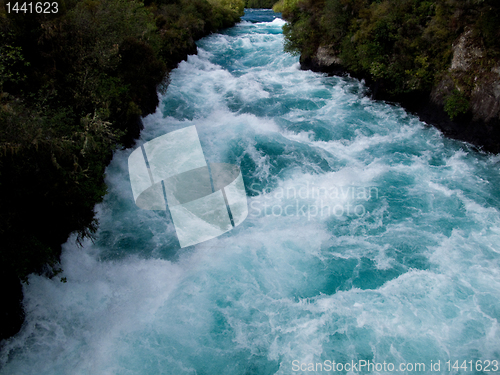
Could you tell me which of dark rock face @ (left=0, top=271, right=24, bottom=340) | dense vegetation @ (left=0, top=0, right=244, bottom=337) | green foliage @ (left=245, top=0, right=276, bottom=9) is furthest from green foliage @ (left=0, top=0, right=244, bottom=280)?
green foliage @ (left=245, top=0, right=276, bottom=9)

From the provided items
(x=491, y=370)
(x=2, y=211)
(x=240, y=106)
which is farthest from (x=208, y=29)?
(x=491, y=370)

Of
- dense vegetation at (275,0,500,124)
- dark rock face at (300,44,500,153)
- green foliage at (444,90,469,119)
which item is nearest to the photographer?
dark rock face at (300,44,500,153)

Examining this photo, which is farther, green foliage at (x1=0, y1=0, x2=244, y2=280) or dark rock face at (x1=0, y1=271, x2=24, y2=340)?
green foliage at (x1=0, y1=0, x2=244, y2=280)

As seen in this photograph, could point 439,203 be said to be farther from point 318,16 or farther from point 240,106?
point 318,16

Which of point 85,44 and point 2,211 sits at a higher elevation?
point 85,44

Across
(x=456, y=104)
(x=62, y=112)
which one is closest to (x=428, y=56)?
(x=456, y=104)

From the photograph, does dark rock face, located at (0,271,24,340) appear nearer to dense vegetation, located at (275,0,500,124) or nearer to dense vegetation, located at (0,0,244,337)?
dense vegetation, located at (0,0,244,337)
